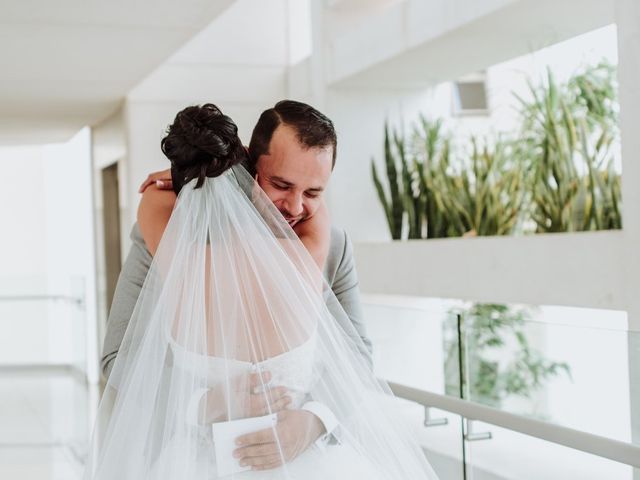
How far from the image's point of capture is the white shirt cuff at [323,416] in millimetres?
1675

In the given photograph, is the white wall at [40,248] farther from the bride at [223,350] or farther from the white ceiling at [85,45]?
the bride at [223,350]

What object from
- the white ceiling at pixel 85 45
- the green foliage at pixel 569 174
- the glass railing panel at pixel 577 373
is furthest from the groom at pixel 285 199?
the green foliage at pixel 569 174

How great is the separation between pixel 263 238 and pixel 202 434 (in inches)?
13.8

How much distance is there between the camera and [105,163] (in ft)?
29.4

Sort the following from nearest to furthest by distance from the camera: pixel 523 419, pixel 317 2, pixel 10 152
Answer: pixel 523 419
pixel 317 2
pixel 10 152

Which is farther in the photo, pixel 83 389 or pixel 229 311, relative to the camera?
pixel 83 389

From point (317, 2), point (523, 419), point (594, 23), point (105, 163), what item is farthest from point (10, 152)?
point (523, 419)

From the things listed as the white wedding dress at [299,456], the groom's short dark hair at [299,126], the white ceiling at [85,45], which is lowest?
the white wedding dress at [299,456]

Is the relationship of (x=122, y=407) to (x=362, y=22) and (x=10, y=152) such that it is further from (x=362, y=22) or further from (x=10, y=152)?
(x=10, y=152)

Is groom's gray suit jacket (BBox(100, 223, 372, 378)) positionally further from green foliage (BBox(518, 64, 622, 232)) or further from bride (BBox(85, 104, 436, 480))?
green foliage (BBox(518, 64, 622, 232))

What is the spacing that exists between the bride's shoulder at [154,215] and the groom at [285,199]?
0.09 feet

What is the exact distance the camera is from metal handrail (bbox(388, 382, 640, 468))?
2457mm

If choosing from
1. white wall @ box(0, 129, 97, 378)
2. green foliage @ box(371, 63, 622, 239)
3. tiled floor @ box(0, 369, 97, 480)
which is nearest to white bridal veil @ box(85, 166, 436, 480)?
green foliage @ box(371, 63, 622, 239)

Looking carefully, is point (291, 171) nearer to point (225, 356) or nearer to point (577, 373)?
point (225, 356)
